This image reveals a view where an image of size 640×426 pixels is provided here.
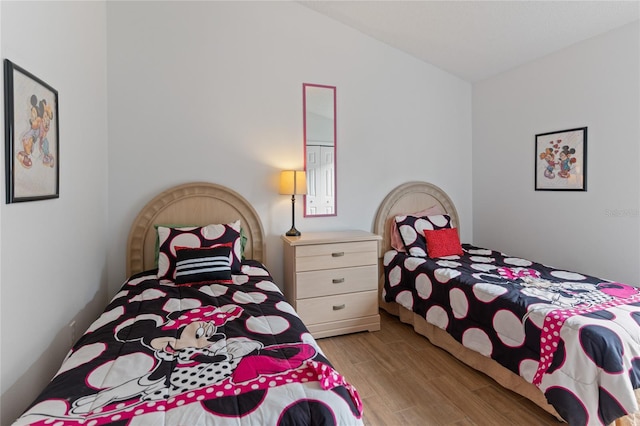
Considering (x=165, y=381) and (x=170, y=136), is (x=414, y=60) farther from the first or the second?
(x=165, y=381)

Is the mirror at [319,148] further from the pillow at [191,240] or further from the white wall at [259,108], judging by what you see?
the pillow at [191,240]

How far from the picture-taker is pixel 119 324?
158 cm

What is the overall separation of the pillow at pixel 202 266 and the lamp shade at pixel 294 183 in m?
0.79

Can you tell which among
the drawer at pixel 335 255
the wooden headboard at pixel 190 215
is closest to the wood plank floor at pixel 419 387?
the drawer at pixel 335 255

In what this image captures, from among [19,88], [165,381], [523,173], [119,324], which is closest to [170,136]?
[19,88]

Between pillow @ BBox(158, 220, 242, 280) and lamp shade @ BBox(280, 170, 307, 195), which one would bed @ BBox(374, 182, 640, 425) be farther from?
pillow @ BBox(158, 220, 242, 280)

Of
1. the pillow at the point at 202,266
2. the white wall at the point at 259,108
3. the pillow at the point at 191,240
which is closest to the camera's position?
the pillow at the point at 202,266

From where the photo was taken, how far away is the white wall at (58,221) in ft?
4.33

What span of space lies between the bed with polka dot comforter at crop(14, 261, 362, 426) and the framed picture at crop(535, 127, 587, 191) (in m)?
2.52

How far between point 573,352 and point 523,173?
2.01 meters

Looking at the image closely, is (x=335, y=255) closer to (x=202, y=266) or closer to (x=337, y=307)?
(x=337, y=307)

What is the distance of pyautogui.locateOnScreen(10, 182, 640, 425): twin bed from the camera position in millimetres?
1024

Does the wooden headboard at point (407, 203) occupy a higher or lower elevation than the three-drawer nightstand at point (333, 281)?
higher

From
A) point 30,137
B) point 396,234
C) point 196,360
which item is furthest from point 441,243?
point 30,137
